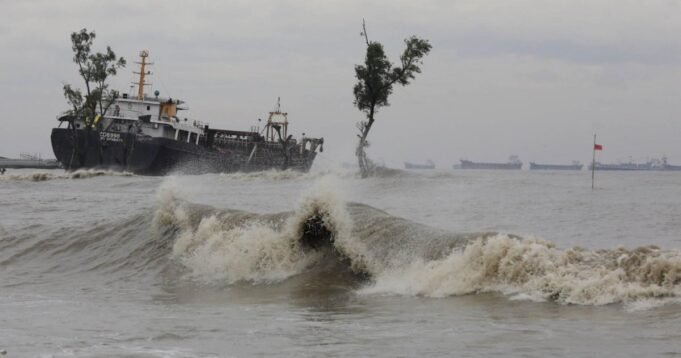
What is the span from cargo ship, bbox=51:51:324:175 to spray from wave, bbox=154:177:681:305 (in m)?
45.5

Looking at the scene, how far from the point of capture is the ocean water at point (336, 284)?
27.7 feet

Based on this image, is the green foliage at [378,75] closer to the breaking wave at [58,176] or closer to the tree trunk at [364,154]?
the tree trunk at [364,154]

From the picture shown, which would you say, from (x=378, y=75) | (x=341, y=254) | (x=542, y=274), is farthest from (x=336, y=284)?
(x=378, y=75)

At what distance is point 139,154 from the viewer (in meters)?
64.0

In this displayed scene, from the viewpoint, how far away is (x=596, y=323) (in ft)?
28.4

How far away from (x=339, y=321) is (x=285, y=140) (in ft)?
223

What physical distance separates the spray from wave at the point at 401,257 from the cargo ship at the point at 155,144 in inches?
1792

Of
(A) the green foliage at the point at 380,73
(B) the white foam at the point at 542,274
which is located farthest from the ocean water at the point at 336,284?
(A) the green foliage at the point at 380,73

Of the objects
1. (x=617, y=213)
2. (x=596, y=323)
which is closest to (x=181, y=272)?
(x=596, y=323)

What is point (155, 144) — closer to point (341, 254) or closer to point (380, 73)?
point (380, 73)

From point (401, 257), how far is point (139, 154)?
2082 inches

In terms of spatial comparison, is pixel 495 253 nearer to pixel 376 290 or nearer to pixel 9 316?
pixel 376 290

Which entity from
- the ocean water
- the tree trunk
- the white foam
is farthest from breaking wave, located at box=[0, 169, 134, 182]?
the white foam

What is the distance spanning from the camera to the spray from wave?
33.3ft
